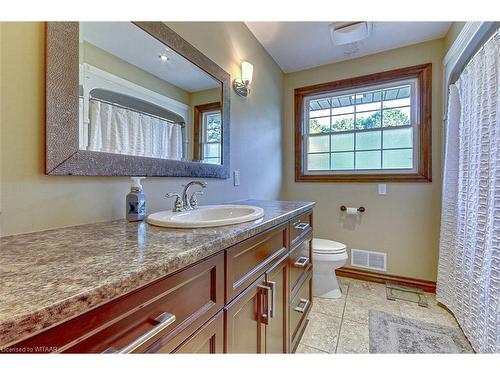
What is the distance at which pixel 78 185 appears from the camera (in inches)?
35.0

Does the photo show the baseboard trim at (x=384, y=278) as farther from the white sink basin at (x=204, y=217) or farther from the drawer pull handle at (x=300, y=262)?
the white sink basin at (x=204, y=217)

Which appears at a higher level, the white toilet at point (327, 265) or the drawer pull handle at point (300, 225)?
the drawer pull handle at point (300, 225)

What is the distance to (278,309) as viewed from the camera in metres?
1.14

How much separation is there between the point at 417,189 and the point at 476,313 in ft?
3.87

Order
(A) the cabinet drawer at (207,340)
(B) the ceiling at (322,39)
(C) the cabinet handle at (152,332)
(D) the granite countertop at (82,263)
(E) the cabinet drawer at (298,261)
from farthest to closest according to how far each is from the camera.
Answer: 1. (B) the ceiling at (322,39)
2. (E) the cabinet drawer at (298,261)
3. (A) the cabinet drawer at (207,340)
4. (C) the cabinet handle at (152,332)
5. (D) the granite countertop at (82,263)

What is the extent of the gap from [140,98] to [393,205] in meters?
2.42

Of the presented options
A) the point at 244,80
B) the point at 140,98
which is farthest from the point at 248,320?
the point at 244,80

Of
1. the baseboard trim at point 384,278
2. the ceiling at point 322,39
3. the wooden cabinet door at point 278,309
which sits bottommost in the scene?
the baseboard trim at point 384,278

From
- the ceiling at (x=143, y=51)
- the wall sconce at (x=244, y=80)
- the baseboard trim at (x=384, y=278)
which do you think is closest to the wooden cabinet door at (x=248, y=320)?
the ceiling at (x=143, y=51)

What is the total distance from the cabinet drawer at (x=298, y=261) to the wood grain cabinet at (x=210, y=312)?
1 centimetres

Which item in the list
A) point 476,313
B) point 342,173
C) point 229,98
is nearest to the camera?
point 476,313

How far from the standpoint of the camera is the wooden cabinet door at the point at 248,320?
2.57 ft
